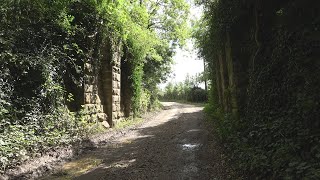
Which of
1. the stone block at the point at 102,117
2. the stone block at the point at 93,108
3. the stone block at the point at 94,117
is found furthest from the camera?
the stone block at the point at 102,117

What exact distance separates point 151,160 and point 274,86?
2.99 metres

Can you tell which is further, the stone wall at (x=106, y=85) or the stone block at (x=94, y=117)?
the stone wall at (x=106, y=85)

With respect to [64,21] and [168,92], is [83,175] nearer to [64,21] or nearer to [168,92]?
[64,21]

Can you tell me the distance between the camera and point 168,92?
43.1 meters

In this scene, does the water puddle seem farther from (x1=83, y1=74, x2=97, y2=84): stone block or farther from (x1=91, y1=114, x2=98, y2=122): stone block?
(x1=83, y1=74, x2=97, y2=84): stone block

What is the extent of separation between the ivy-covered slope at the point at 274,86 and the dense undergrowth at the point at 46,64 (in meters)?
4.04

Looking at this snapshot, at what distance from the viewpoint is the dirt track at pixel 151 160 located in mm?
5341

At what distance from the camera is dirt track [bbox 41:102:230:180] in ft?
17.5

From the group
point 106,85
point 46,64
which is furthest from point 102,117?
point 46,64

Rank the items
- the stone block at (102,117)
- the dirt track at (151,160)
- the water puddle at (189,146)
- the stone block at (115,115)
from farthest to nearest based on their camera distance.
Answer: the stone block at (115,115) → the stone block at (102,117) → the water puddle at (189,146) → the dirt track at (151,160)

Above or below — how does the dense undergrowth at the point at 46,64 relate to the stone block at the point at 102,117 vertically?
above

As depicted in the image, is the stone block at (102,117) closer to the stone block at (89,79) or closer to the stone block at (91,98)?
the stone block at (91,98)

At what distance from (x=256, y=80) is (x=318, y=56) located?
1819 millimetres

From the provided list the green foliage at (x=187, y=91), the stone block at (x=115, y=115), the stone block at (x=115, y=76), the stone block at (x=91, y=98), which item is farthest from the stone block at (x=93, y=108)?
the green foliage at (x=187, y=91)
